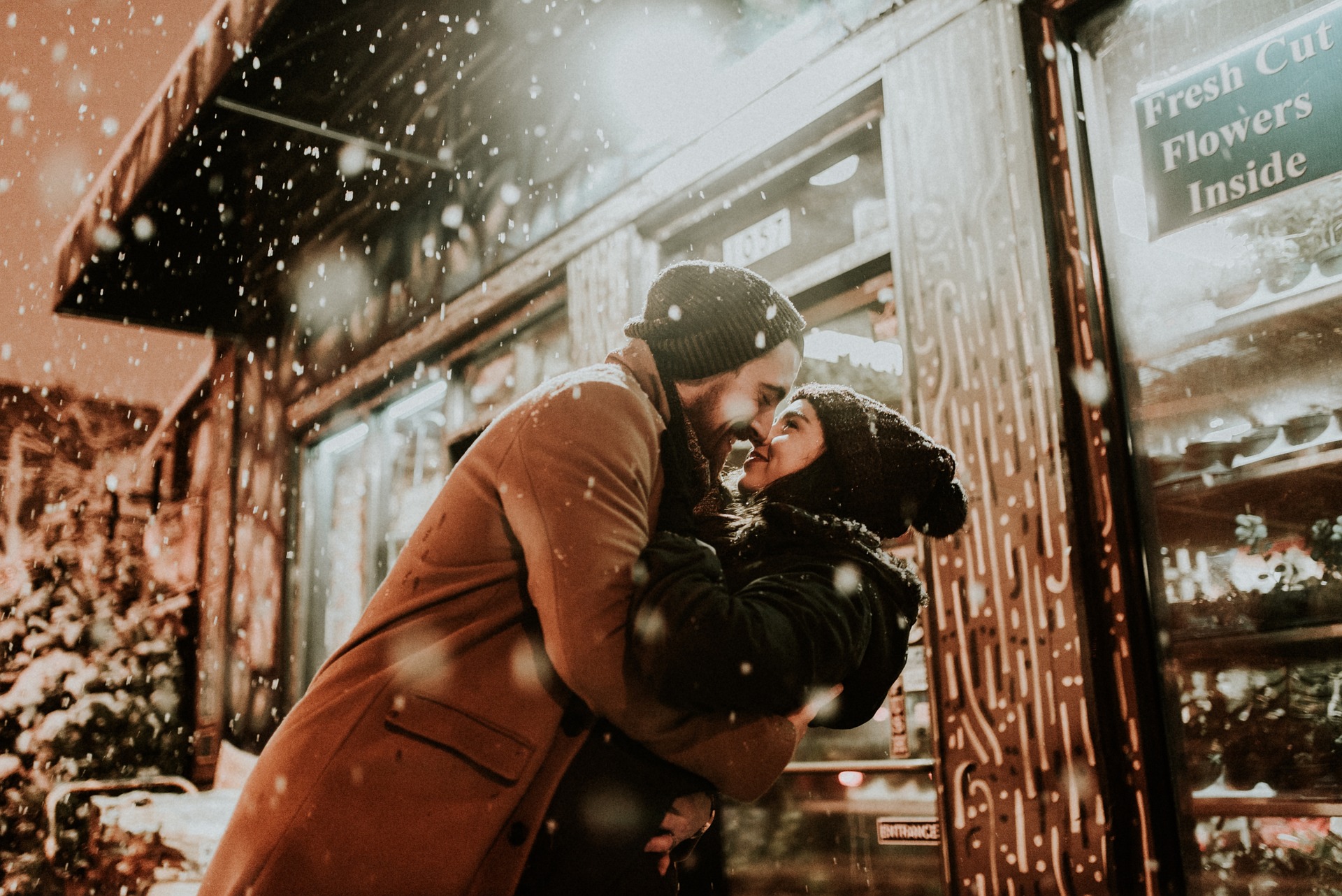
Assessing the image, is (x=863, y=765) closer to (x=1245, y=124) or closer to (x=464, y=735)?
(x=1245, y=124)

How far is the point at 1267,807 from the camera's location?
262 cm

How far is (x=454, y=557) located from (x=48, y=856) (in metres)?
6.78

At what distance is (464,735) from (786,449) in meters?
0.96

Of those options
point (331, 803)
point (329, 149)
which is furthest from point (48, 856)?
point (331, 803)

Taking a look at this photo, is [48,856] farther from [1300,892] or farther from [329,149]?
[1300,892]

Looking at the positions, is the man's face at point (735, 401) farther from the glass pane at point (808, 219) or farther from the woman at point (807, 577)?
the glass pane at point (808, 219)

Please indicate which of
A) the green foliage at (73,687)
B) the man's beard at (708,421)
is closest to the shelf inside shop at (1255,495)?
the man's beard at (708,421)

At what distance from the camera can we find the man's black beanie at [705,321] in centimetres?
191

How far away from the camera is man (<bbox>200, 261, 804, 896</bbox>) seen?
141 centimetres

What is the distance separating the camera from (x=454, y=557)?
1.56 m

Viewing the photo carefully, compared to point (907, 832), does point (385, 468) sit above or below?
above

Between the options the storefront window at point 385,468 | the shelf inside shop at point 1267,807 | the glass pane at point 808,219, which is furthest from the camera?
the storefront window at point 385,468

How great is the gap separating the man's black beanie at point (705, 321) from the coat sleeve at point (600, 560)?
1.10ft

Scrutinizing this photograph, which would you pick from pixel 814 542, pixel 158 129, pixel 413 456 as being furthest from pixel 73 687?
pixel 814 542
